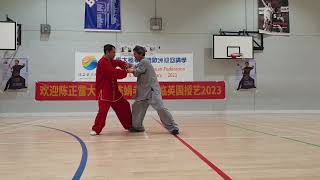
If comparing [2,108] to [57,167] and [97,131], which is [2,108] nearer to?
[97,131]

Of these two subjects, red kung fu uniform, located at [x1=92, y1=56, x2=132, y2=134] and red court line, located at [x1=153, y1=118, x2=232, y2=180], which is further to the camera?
red kung fu uniform, located at [x1=92, y1=56, x2=132, y2=134]

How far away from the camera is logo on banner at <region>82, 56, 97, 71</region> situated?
12.9 m

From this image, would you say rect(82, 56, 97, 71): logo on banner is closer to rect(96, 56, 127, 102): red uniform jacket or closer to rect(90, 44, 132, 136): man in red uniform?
rect(90, 44, 132, 136): man in red uniform

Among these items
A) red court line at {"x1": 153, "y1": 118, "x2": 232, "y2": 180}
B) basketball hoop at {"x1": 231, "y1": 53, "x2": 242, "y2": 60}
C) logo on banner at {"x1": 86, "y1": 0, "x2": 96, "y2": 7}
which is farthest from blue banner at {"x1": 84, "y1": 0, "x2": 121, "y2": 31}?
red court line at {"x1": 153, "y1": 118, "x2": 232, "y2": 180}

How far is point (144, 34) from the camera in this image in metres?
13.4

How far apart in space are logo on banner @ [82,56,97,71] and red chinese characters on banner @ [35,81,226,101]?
614mm

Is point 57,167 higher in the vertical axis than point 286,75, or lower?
lower

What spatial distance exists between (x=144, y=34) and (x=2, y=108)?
5.95 m

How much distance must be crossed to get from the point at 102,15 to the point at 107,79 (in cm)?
733

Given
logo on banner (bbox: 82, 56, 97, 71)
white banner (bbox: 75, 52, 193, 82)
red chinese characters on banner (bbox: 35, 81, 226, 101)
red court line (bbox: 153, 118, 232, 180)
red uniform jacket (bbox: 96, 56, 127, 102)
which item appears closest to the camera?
red court line (bbox: 153, 118, 232, 180)

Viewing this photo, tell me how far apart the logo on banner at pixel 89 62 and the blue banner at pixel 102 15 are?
44.5 inches

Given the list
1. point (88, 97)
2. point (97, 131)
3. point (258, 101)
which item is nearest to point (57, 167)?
point (97, 131)

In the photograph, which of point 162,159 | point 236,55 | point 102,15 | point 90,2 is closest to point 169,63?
point 236,55

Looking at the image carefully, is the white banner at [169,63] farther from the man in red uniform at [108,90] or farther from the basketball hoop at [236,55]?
the man in red uniform at [108,90]
